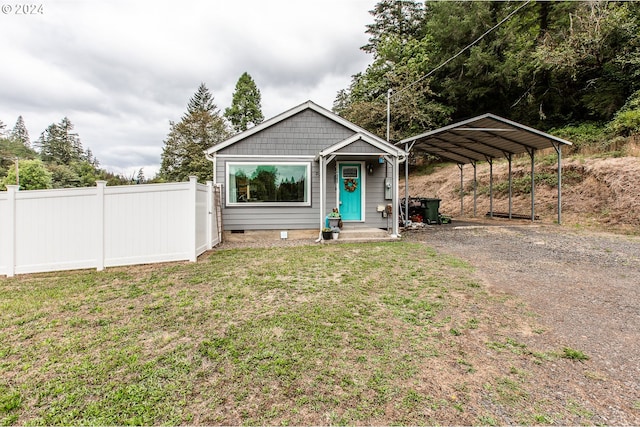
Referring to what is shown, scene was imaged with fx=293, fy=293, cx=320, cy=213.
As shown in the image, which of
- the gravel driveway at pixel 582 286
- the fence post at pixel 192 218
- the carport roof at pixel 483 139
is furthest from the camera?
the carport roof at pixel 483 139

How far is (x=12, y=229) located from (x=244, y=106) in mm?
32458

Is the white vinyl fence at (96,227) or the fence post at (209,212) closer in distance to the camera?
the white vinyl fence at (96,227)

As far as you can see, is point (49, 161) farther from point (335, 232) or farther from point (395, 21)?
point (335, 232)

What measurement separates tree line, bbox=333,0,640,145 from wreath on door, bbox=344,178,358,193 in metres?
9.92

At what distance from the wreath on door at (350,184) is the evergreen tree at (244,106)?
28.3 metres

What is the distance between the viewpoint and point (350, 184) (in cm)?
918

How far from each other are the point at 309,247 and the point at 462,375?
17.8ft

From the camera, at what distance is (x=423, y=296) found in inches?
152

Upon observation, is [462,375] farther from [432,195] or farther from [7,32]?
[432,195]

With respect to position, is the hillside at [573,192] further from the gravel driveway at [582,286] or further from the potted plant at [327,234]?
the potted plant at [327,234]

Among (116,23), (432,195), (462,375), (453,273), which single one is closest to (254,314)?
(462,375)

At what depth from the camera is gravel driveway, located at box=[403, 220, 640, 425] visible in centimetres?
214

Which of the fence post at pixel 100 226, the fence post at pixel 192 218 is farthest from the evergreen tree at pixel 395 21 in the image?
the fence post at pixel 100 226

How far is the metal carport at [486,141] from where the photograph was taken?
31.9 feet
